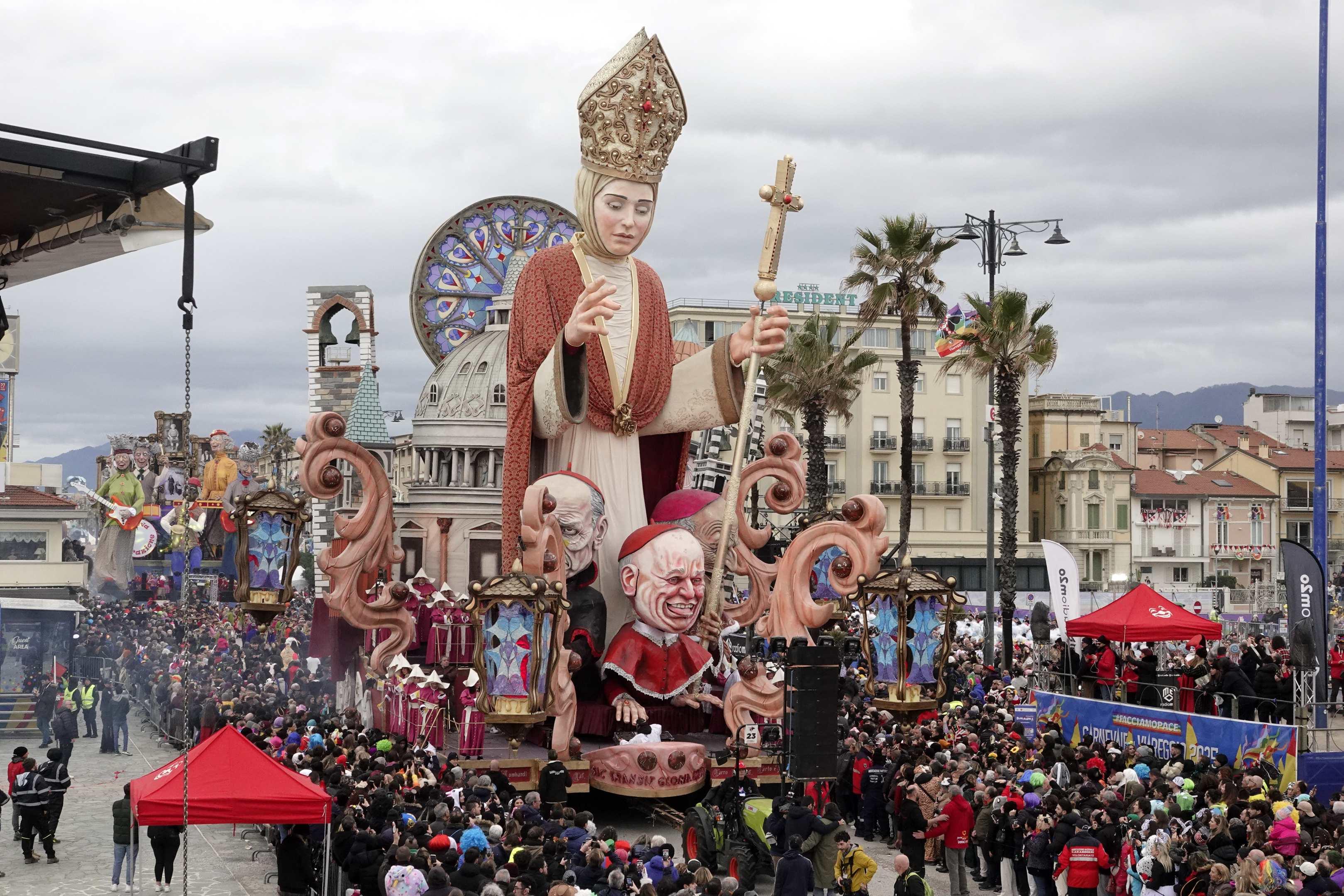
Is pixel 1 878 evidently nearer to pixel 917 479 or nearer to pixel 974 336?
pixel 974 336

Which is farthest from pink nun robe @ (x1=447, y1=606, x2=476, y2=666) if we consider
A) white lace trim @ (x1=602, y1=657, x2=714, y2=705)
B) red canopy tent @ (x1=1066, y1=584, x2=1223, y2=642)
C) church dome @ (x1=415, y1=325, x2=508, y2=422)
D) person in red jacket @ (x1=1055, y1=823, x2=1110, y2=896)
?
church dome @ (x1=415, y1=325, x2=508, y2=422)

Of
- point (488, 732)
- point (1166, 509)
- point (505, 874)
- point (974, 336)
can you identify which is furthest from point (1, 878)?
point (1166, 509)

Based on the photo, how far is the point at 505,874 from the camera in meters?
11.7

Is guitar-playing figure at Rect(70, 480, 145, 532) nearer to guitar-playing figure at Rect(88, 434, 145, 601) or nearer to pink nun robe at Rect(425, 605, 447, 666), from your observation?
guitar-playing figure at Rect(88, 434, 145, 601)

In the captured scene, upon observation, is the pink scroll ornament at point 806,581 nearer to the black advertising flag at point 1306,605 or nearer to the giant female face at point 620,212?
the giant female face at point 620,212

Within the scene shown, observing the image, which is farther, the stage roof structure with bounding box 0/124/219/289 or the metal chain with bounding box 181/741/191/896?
the metal chain with bounding box 181/741/191/896

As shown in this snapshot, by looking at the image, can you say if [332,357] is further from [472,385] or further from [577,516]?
[577,516]

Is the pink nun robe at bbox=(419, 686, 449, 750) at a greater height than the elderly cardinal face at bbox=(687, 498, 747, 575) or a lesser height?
lesser

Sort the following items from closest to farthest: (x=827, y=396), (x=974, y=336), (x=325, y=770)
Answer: (x=325, y=770)
(x=974, y=336)
(x=827, y=396)

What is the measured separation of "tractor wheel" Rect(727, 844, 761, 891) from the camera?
51.7ft

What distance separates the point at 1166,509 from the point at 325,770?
196 feet

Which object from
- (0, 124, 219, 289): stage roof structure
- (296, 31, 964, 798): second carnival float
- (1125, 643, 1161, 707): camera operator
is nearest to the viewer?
(0, 124, 219, 289): stage roof structure

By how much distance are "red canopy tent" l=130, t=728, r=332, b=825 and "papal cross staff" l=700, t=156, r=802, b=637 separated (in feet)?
22.8

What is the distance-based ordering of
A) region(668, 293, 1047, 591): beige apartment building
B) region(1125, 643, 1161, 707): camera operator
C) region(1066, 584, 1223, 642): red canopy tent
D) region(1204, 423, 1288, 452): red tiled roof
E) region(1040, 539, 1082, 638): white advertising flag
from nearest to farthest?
region(1066, 584, 1223, 642): red canopy tent < region(1125, 643, 1161, 707): camera operator < region(1040, 539, 1082, 638): white advertising flag < region(668, 293, 1047, 591): beige apartment building < region(1204, 423, 1288, 452): red tiled roof
